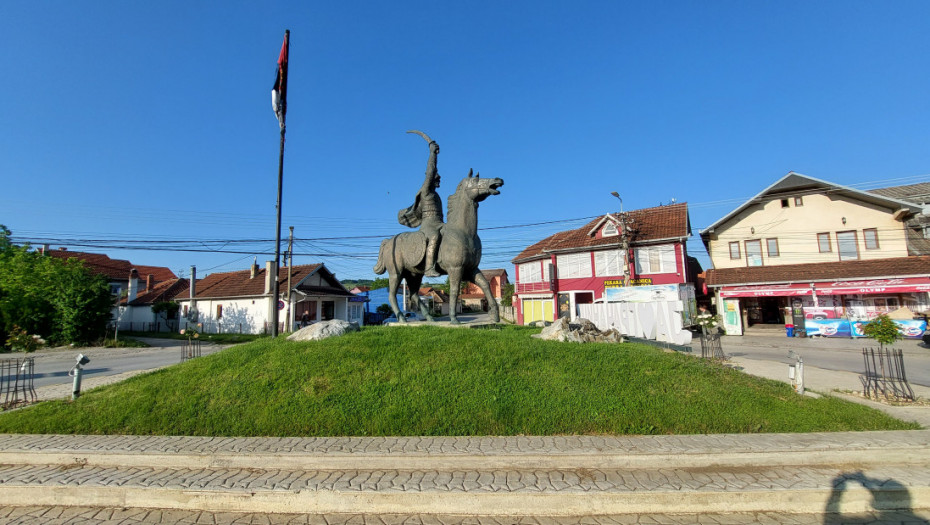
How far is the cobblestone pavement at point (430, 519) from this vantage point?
3.99 m

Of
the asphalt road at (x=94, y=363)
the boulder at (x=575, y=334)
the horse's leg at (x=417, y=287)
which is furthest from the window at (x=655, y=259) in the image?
the asphalt road at (x=94, y=363)

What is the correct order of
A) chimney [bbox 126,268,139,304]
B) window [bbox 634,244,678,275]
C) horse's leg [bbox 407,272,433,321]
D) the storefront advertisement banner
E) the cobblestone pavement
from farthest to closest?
1. chimney [bbox 126,268,139,304]
2. window [bbox 634,244,678,275]
3. the storefront advertisement banner
4. horse's leg [bbox 407,272,433,321]
5. the cobblestone pavement

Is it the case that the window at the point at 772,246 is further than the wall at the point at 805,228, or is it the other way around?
the window at the point at 772,246

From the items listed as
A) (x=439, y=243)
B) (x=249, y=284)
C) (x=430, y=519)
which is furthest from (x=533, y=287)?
(x=430, y=519)

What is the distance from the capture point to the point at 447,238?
9.66 m

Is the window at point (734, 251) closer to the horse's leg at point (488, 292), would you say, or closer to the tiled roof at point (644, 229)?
the tiled roof at point (644, 229)

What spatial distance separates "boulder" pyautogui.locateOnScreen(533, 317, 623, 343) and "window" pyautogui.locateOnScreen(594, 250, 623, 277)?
20.1 meters

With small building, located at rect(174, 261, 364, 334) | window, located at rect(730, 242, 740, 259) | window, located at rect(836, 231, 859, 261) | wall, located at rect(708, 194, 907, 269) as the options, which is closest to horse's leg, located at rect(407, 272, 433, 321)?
small building, located at rect(174, 261, 364, 334)

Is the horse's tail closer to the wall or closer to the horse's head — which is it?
the horse's head

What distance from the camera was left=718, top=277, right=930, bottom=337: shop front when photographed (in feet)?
70.2

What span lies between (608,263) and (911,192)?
20754mm

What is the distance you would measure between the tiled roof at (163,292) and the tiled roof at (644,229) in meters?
33.1

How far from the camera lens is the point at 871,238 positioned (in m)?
24.3

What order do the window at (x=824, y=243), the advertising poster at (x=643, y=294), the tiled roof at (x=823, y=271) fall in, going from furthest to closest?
1. the window at (x=824, y=243)
2. the tiled roof at (x=823, y=271)
3. the advertising poster at (x=643, y=294)
